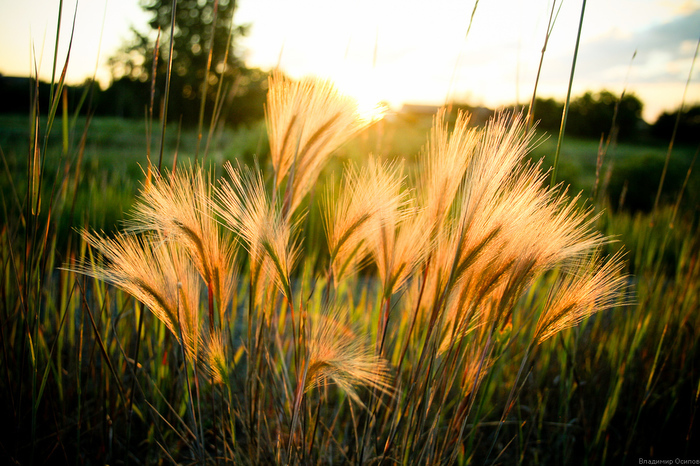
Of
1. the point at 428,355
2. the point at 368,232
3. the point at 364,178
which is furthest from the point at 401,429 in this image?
the point at 364,178

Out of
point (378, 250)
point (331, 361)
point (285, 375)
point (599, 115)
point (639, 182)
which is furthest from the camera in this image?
point (599, 115)

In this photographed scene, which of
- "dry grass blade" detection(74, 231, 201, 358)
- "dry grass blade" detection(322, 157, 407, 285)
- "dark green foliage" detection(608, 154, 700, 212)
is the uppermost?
"dark green foliage" detection(608, 154, 700, 212)

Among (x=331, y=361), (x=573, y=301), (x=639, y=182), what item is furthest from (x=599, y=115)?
(x=331, y=361)

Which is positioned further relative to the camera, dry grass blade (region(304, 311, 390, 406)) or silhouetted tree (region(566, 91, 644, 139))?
silhouetted tree (region(566, 91, 644, 139))

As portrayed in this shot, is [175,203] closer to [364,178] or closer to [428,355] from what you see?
[364,178]

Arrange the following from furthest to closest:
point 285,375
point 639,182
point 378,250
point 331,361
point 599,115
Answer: point 599,115
point 639,182
point 285,375
point 378,250
point 331,361

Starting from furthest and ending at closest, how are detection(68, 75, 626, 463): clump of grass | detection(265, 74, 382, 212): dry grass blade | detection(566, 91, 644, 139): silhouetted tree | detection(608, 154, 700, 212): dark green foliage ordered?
detection(566, 91, 644, 139): silhouetted tree < detection(608, 154, 700, 212): dark green foliage < detection(265, 74, 382, 212): dry grass blade < detection(68, 75, 626, 463): clump of grass

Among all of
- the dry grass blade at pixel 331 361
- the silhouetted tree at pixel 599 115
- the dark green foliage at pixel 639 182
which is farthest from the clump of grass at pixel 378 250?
the silhouetted tree at pixel 599 115

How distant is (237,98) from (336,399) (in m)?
20.8

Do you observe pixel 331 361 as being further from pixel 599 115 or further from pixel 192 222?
pixel 599 115

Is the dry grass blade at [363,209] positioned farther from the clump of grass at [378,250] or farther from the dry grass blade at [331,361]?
the dry grass blade at [331,361]

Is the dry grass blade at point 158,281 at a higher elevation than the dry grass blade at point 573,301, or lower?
lower

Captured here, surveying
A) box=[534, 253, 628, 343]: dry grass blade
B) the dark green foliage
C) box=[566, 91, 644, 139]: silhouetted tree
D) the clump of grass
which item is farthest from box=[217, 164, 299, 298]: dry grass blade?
box=[566, 91, 644, 139]: silhouetted tree

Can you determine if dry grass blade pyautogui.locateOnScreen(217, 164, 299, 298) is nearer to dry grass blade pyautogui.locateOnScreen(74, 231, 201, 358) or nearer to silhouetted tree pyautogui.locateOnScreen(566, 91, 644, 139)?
dry grass blade pyautogui.locateOnScreen(74, 231, 201, 358)
